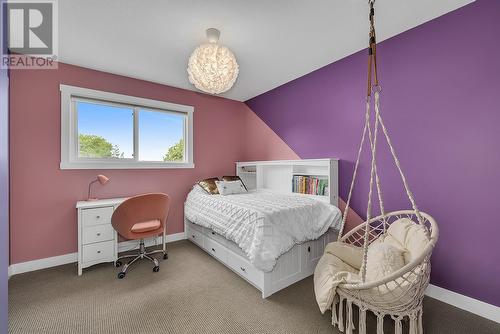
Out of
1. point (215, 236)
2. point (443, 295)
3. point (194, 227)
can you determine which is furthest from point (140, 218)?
point (443, 295)

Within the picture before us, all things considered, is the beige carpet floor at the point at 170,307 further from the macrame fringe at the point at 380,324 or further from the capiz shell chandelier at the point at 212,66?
the capiz shell chandelier at the point at 212,66

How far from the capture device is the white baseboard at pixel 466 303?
1.87 metres

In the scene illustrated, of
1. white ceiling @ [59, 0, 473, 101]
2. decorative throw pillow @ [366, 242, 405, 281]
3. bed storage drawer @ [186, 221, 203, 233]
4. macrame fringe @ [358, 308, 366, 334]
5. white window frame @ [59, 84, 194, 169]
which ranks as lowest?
macrame fringe @ [358, 308, 366, 334]

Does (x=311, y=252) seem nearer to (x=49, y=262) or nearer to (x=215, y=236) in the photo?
(x=215, y=236)

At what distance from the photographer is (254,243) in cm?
210

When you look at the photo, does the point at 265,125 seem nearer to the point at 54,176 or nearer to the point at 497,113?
the point at 497,113

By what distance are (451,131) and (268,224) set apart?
1926 mm

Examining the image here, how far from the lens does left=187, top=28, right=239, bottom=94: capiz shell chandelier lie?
203 centimetres

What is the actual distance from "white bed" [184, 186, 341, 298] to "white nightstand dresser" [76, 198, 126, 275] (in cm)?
115

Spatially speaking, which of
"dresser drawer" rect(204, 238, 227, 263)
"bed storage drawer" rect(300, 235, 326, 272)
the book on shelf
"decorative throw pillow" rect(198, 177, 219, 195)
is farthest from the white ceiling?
"dresser drawer" rect(204, 238, 227, 263)

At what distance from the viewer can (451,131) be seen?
2.09 m

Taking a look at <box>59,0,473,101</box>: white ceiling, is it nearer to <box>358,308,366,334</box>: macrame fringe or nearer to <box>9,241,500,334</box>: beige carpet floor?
<box>358,308,366,334</box>: macrame fringe

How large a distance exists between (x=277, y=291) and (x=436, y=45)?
2882 millimetres

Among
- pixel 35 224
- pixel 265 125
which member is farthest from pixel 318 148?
pixel 35 224
